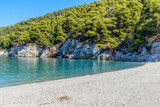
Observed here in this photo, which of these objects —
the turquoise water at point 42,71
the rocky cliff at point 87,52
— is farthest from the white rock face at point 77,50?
the turquoise water at point 42,71

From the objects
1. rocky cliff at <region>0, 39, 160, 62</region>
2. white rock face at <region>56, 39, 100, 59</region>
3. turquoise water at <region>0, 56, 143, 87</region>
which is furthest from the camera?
white rock face at <region>56, 39, 100, 59</region>

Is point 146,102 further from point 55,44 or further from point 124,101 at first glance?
point 55,44

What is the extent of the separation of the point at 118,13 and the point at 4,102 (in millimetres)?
68806

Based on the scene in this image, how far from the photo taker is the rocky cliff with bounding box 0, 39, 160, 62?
4559 centimetres

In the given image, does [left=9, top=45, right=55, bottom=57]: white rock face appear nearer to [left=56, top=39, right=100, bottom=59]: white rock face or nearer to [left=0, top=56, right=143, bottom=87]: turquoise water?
[left=56, top=39, right=100, bottom=59]: white rock face

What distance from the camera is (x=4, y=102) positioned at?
346 inches

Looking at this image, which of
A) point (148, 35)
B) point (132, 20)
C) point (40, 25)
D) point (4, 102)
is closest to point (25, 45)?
point (40, 25)

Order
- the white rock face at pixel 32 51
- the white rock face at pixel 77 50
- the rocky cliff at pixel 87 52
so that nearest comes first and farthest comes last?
the rocky cliff at pixel 87 52
the white rock face at pixel 77 50
the white rock face at pixel 32 51

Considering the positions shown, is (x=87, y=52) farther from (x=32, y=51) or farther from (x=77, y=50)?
(x=32, y=51)

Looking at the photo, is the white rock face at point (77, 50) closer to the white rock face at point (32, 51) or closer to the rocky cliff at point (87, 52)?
the rocky cliff at point (87, 52)

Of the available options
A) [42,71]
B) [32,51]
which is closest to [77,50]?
[32,51]

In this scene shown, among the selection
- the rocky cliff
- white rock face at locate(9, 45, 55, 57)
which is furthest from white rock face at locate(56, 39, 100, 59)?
white rock face at locate(9, 45, 55, 57)

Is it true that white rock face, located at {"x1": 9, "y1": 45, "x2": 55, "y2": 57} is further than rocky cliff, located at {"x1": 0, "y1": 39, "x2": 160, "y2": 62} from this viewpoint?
Yes

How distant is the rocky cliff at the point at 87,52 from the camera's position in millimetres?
45594
